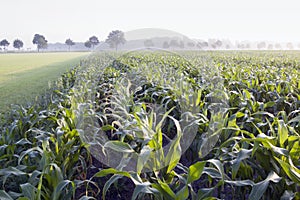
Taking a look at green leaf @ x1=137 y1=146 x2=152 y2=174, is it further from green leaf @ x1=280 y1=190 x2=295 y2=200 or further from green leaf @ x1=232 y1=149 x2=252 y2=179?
green leaf @ x1=280 y1=190 x2=295 y2=200

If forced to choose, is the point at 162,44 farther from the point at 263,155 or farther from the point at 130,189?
the point at 263,155

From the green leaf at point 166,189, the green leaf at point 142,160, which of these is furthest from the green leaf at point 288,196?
the green leaf at point 142,160

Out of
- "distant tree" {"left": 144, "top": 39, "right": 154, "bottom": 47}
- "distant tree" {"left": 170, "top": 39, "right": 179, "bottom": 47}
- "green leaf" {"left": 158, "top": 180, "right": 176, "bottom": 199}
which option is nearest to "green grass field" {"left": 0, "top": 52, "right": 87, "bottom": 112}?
"distant tree" {"left": 144, "top": 39, "right": 154, "bottom": 47}

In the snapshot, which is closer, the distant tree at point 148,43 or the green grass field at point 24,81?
the distant tree at point 148,43

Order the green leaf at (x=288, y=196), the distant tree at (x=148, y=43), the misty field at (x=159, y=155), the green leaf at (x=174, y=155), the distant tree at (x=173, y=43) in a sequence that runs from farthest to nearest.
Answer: the distant tree at (x=173, y=43) < the distant tree at (x=148, y=43) < the green leaf at (x=174, y=155) < the misty field at (x=159, y=155) < the green leaf at (x=288, y=196)

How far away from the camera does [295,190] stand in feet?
5.49

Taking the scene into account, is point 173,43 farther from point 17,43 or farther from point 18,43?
point 18,43

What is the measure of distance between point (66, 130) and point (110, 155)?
1.96 ft

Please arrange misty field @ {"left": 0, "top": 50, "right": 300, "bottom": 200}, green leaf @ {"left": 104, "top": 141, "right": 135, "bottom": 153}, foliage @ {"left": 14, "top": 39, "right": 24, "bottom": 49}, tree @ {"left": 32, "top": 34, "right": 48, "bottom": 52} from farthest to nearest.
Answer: foliage @ {"left": 14, "top": 39, "right": 24, "bottom": 49}, tree @ {"left": 32, "top": 34, "right": 48, "bottom": 52}, green leaf @ {"left": 104, "top": 141, "right": 135, "bottom": 153}, misty field @ {"left": 0, "top": 50, "right": 300, "bottom": 200}

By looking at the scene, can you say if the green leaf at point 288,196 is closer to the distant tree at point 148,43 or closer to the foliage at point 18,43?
the distant tree at point 148,43

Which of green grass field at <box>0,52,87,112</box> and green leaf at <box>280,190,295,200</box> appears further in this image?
green grass field at <box>0,52,87,112</box>

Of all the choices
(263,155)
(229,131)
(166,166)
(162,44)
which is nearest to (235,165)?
(263,155)

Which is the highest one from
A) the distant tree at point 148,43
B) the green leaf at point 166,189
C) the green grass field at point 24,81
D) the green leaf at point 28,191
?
the distant tree at point 148,43

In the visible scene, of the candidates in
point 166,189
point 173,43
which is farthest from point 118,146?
point 173,43
